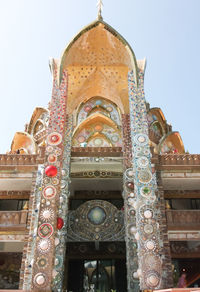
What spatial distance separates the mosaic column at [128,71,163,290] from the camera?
7254mm

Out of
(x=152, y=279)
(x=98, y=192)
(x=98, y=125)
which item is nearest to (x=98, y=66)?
(x=98, y=125)

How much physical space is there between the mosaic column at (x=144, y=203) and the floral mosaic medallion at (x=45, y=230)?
8.14ft

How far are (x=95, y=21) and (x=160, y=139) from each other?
9317mm

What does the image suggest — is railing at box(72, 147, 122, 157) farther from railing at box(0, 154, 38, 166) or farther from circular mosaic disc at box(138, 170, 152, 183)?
circular mosaic disc at box(138, 170, 152, 183)

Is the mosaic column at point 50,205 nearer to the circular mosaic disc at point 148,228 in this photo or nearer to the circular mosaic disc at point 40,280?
the circular mosaic disc at point 40,280

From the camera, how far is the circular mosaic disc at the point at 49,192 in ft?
26.7

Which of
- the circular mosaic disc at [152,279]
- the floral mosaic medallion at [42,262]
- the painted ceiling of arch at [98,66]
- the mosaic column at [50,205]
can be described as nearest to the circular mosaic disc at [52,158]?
the mosaic column at [50,205]

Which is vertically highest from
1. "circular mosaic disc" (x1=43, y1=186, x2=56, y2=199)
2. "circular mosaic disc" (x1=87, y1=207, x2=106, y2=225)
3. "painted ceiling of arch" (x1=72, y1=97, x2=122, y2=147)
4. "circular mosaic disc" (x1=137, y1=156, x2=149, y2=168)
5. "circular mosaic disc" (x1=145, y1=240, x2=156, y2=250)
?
"painted ceiling of arch" (x1=72, y1=97, x2=122, y2=147)

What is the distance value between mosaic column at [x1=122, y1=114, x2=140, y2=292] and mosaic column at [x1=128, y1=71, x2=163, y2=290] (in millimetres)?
1345

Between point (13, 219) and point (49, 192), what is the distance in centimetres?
492

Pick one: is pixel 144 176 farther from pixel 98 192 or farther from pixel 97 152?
pixel 98 192

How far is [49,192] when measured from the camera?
818 cm

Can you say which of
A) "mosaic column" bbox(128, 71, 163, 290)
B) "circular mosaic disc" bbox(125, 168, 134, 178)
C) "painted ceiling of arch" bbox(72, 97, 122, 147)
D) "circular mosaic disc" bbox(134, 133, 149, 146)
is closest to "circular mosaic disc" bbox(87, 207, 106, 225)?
"circular mosaic disc" bbox(125, 168, 134, 178)

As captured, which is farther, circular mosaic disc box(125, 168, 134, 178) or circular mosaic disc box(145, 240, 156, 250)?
circular mosaic disc box(125, 168, 134, 178)
